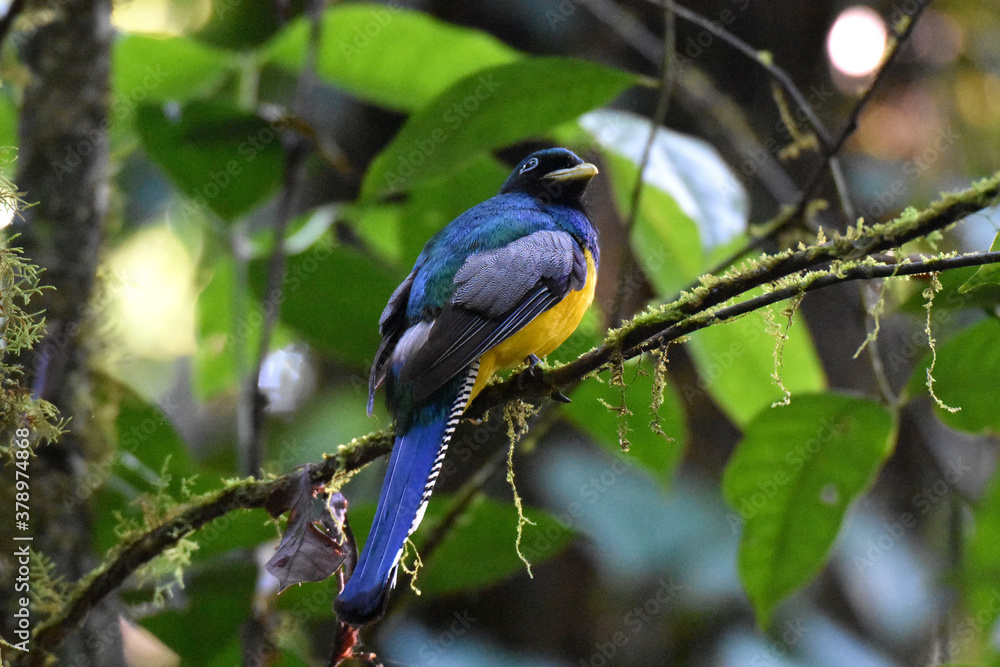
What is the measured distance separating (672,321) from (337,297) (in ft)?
5.18

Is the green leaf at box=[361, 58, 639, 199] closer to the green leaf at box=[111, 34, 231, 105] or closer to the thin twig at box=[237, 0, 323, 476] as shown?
the thin twig at box=[237, 0, 323, 476]

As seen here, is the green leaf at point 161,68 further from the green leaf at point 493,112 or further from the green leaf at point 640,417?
the green leaf at point 640,417

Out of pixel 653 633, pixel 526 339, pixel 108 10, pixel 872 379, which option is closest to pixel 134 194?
pixel 108 10

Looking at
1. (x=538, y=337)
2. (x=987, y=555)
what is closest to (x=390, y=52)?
(x=538, y=337)

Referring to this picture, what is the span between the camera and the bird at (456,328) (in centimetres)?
179

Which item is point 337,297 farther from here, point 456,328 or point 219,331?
point 456,328

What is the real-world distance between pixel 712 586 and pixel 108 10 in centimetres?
325

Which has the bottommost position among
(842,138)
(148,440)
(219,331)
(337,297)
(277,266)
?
(219,331)

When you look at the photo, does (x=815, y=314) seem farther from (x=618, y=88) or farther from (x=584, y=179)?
(x=618, y=88)

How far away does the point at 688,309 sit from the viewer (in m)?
1.60

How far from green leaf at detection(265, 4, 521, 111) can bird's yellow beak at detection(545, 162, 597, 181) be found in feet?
1.41

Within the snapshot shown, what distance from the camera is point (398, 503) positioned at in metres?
1.82

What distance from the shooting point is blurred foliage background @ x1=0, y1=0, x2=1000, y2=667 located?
7.77 ft

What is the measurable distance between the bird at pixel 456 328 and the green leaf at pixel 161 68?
4.55ft
